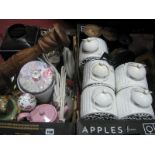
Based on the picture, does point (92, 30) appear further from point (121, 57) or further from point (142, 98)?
point (142, 98)

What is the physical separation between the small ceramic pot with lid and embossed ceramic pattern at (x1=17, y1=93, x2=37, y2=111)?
20mm

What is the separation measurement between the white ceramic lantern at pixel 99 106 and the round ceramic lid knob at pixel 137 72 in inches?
3.4

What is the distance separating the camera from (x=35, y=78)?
847mm

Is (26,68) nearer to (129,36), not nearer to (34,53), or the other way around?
(34,53)

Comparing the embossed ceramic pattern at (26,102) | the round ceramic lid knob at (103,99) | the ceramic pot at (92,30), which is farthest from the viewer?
the ceramic pot at (92,30)

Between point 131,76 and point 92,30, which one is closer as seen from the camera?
point 131,76

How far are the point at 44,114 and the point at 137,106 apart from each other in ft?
0.84

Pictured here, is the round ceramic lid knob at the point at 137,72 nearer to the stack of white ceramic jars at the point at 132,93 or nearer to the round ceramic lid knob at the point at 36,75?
the stack of white ceramic jars at the point at 132,93

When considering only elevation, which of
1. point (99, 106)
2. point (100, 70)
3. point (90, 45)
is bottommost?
point (99, 106)

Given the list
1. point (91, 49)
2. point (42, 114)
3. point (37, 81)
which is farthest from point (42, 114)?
point (91, 49)

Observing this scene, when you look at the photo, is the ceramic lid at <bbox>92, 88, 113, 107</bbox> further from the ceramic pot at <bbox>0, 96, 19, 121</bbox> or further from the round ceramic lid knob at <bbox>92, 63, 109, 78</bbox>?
the ceramic pot at <bbox>0, 96, 19, 121</bbox>

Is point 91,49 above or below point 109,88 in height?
above

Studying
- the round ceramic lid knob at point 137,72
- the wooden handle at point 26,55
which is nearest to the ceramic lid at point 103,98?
the round ceramic lid knob at point 137,72

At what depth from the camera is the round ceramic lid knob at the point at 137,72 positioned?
78 centimetres
